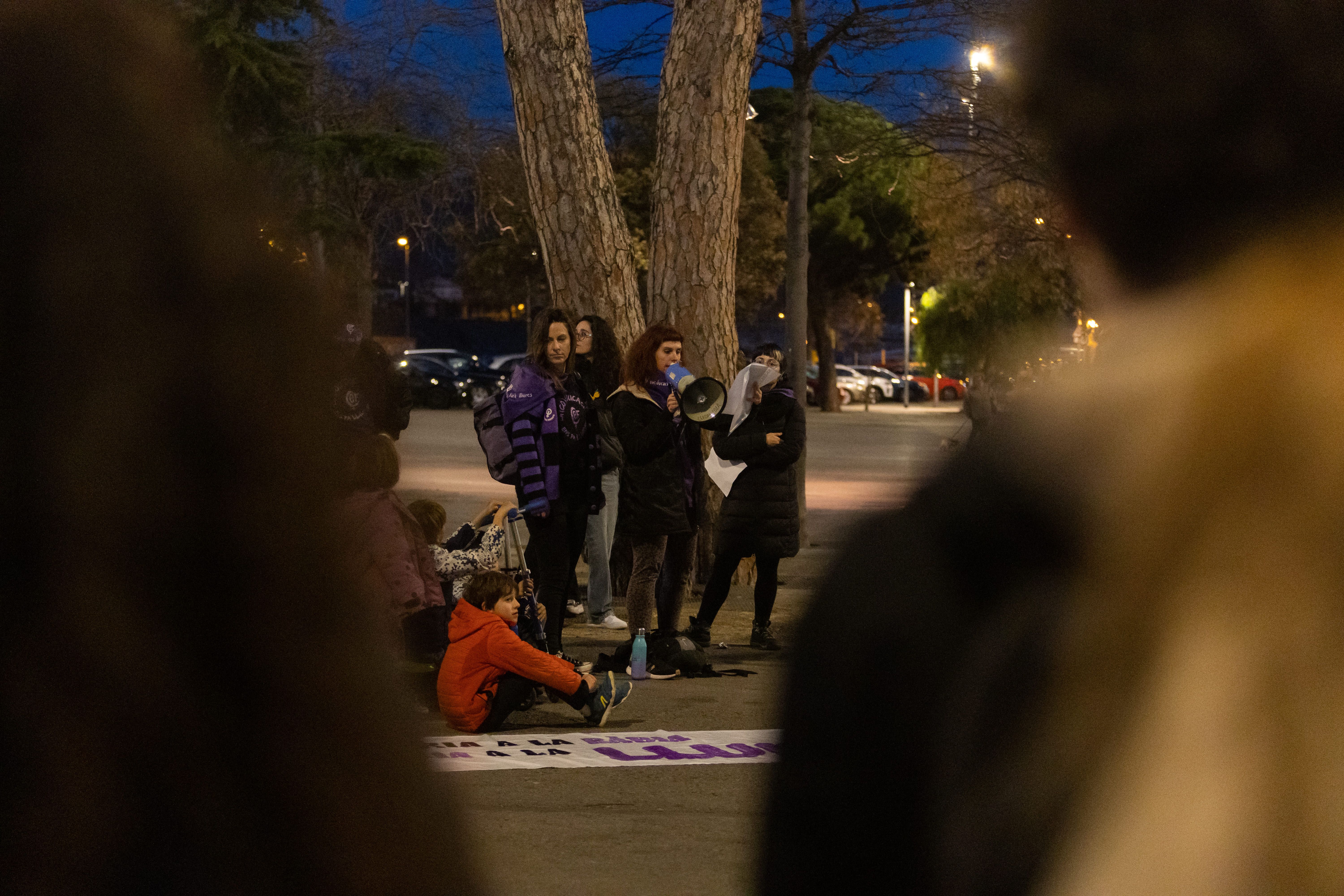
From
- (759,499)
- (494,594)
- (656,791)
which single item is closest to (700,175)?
(759,499)

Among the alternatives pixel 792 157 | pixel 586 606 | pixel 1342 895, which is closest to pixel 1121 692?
pixel 1342 895

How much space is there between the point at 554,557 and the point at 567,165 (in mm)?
4366

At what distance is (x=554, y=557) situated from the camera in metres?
8.05

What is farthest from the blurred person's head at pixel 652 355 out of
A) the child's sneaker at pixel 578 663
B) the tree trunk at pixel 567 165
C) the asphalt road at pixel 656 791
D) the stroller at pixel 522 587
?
the tree trunk at pixel 567 165

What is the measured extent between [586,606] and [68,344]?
31.3 feet

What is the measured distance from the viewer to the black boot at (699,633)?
8711mm

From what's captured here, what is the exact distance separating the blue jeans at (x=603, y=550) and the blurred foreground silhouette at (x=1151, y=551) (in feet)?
27.5

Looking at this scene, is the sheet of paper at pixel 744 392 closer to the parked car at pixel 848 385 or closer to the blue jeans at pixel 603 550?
the blue jeans at pixel 603 550

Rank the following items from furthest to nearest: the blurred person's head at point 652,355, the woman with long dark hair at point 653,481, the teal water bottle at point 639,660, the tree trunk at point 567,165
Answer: the tree trunk at point 567,165 → the blurred person's head at point 652,355 → the woman with long dark hair at point 653,481 → the teal water bottle at point 639,660

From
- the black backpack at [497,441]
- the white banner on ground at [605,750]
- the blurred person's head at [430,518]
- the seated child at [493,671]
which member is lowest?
the white banner on ground at [605,750]

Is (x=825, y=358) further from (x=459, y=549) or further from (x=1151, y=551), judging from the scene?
(x=1151, y=551)

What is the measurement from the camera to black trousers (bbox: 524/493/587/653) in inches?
316

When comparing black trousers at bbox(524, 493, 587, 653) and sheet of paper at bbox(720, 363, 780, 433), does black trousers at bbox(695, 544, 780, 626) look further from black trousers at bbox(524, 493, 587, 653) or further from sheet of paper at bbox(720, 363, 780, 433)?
black trousers at bbox(524, 493, 587, 653)

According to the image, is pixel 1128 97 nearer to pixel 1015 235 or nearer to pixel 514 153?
pixel 1015 235
